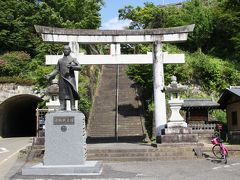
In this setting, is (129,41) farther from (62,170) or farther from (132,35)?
(62,170)

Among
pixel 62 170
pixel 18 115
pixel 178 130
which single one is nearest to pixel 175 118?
pixel 178 130

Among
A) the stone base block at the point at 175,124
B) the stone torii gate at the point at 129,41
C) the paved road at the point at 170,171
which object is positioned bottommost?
the paved road at the point at 170,171

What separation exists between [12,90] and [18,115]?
853 centimetres

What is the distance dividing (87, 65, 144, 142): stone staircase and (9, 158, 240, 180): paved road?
7791mm

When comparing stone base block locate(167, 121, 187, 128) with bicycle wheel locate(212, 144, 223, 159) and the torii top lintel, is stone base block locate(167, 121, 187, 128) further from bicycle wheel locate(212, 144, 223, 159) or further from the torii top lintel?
the torii top lintel

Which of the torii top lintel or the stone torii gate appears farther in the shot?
the torii top lintel

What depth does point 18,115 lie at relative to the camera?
116ft

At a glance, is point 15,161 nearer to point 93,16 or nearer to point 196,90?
point 196,90

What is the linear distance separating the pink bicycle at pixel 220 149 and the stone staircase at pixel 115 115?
6819 mm

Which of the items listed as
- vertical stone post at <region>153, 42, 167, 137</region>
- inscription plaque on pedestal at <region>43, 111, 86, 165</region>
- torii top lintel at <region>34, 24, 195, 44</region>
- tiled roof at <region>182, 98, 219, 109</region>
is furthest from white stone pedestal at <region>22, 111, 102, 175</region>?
tiled roof at <region>182, 98, 219, 109</region>

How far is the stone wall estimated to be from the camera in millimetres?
27258

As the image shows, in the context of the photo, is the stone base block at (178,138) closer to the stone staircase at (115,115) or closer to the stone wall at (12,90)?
the stone staircase at (115,115)

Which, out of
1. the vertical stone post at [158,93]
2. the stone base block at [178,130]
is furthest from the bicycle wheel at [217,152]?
the vertical stone post at [158,93]

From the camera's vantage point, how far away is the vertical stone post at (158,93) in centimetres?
1884
